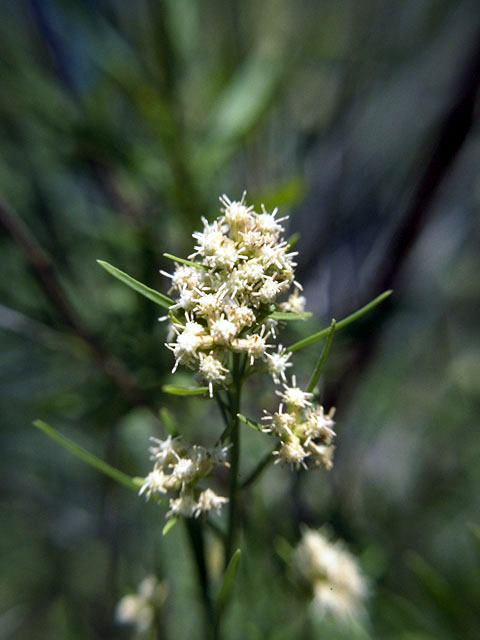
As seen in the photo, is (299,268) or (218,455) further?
(299,268)

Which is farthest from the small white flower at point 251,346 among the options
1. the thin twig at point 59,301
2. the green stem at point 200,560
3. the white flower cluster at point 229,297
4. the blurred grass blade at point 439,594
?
the thin twig at point 59,301

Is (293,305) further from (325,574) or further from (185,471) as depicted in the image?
(325,574)

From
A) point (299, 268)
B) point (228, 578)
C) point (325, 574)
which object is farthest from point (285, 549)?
point (299, 268)

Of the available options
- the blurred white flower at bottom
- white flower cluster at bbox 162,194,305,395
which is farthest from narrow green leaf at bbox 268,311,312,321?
the blurred white flower at bottom

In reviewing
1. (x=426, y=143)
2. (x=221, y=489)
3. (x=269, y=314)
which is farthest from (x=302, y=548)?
(x=426, y=143)

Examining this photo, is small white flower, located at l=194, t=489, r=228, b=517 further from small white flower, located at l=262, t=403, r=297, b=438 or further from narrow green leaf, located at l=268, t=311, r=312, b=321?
narrow green leaf, located at l=268, t=311, r=312, b=321

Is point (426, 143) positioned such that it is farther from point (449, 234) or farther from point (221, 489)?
point (221, 489)

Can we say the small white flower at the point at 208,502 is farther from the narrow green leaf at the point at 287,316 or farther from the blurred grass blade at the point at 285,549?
the blurred grass blade at the point at 285,549
